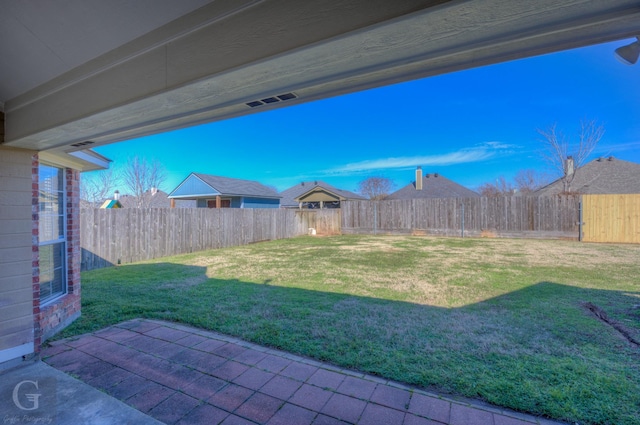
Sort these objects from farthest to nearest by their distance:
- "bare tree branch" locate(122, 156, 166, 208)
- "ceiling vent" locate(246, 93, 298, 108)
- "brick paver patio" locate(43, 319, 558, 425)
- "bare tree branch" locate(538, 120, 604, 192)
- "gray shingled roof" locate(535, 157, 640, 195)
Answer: "gray shingled roof" locate(535, 157, 640, 195) < "bare tree branch" locate(122, 156, 166, 208) < "bare tree branch" locate(538, 120, 604, 192) < "brick paver patio" locate(43, 319, 558, 425) < "ceiling vent" locate(246, 93, 298, 108)

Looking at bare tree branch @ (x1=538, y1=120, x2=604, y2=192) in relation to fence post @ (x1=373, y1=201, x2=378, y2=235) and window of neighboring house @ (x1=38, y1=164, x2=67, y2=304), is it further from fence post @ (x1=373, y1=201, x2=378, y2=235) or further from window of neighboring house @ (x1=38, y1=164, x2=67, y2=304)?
window of neighboring house @ (x1=38, y1=164, x2=67, y2=304)

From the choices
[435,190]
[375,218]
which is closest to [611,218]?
[375,218]

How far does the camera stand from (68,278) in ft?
12.7

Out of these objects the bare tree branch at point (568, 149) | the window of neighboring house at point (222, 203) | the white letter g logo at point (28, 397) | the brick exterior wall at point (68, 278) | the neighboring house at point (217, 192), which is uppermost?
the bare tree branch at point (568, 149)

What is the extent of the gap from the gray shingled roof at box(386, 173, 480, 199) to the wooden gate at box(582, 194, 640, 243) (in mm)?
12291

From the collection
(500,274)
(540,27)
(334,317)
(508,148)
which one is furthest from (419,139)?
(540,27)

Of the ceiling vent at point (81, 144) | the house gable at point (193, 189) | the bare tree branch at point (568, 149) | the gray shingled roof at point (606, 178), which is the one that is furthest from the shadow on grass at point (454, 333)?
the gray shingled roof at point (606, 178)

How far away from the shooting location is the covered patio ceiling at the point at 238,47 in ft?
3.67

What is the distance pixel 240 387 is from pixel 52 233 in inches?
127

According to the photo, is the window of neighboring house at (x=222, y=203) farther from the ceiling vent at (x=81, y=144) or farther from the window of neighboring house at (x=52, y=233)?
the ceiling vent at (x=81, y=144)

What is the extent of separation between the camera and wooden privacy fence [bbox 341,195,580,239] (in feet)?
40.7

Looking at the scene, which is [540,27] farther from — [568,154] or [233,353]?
[568,154]

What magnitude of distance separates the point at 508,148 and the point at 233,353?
25.1m
